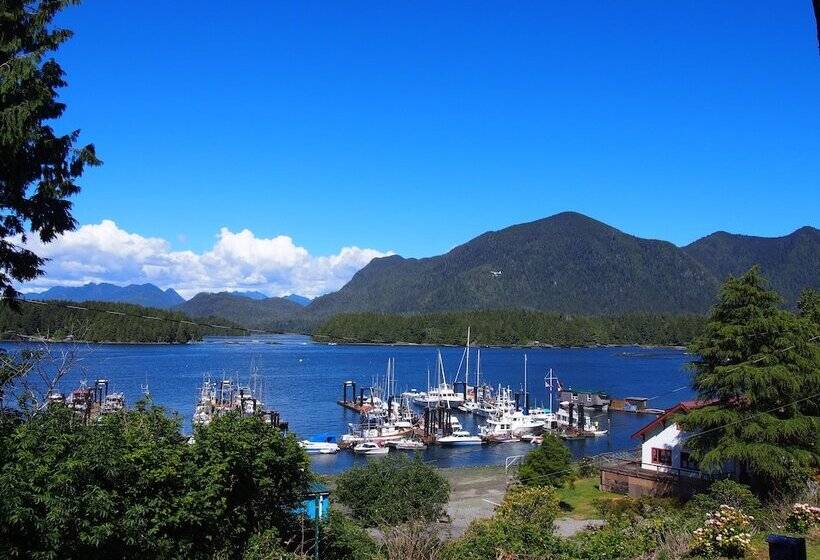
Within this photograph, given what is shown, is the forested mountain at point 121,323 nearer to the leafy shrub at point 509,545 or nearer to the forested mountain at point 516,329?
the forested mountain at point 516,329

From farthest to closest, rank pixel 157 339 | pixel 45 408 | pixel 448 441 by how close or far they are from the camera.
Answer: pixel 157 339 → pixel 448 441 → pixel 45 408

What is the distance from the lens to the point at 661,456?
25.5m

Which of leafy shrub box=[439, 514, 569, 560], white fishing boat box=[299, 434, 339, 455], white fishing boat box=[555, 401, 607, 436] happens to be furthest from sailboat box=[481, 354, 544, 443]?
leafy shrub box=[439, 514, 569, 560]

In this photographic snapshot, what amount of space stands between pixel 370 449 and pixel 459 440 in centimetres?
785

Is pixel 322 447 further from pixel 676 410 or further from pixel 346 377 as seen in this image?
pixel 346 377

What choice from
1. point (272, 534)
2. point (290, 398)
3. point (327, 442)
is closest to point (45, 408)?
point (272, 534)

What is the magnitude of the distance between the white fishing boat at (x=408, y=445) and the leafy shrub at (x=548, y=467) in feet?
68.6

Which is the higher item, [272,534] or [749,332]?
[749,332]

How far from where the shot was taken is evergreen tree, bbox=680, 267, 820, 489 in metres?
19.5

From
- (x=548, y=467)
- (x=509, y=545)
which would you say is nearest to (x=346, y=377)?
(x=548, y=467)

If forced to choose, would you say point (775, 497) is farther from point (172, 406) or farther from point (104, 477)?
point (172, 406)

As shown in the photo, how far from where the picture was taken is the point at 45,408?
10484mm

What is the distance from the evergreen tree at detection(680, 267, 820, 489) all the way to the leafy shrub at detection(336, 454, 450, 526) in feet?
27.0

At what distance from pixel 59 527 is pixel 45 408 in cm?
309
